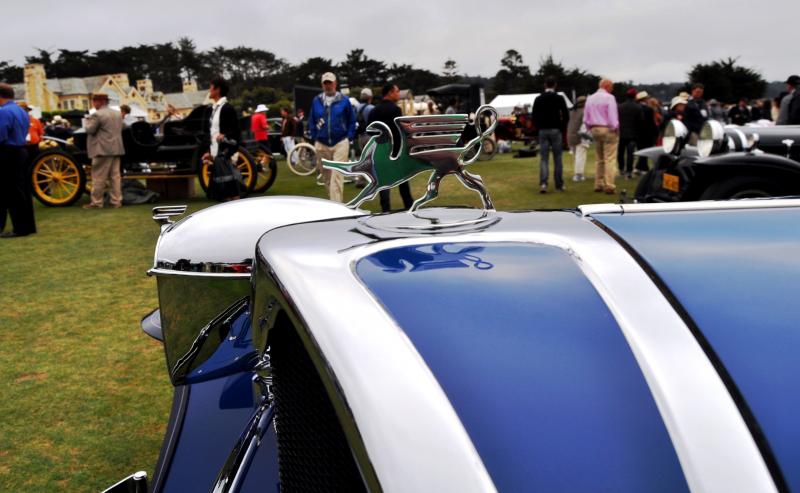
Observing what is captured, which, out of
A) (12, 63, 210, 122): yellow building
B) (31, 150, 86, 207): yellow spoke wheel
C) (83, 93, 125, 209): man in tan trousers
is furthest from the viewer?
(12, 63, 210, 122): yellow building

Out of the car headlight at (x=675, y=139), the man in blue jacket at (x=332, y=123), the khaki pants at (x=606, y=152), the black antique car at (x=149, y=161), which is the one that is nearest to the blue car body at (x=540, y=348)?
the car headlight at (x=675, y=139)

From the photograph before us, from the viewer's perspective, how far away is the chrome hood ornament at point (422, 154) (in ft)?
3.79

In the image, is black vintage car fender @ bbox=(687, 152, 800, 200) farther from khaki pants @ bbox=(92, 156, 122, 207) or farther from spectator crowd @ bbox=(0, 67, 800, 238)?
khaki pants @ bbox=(92, 156, 122, 207)

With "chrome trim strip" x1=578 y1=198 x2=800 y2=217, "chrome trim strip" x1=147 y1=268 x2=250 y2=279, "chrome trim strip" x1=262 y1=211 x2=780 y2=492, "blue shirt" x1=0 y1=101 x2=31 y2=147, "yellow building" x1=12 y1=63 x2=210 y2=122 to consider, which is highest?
"yellow building" x1=12 y1=63 x2=210 y2=122

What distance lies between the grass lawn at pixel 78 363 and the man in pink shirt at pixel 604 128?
5.67m

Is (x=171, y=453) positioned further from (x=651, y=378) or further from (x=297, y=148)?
(x=297, y=148)

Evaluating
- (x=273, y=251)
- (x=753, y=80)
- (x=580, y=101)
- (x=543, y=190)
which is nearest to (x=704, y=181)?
(x=543, y=190)

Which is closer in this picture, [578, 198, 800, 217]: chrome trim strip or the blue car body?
the blue car body

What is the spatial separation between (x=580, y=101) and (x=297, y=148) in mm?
5562

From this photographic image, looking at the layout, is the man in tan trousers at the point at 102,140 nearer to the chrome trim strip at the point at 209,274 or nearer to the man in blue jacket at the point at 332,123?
the man in blue jacket at the point at 332,123

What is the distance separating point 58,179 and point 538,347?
1094 centimetres

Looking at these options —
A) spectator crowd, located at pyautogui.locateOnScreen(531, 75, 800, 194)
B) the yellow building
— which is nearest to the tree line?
the yellow building

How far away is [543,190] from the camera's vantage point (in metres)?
10.3

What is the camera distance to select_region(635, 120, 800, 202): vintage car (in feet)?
17.7
